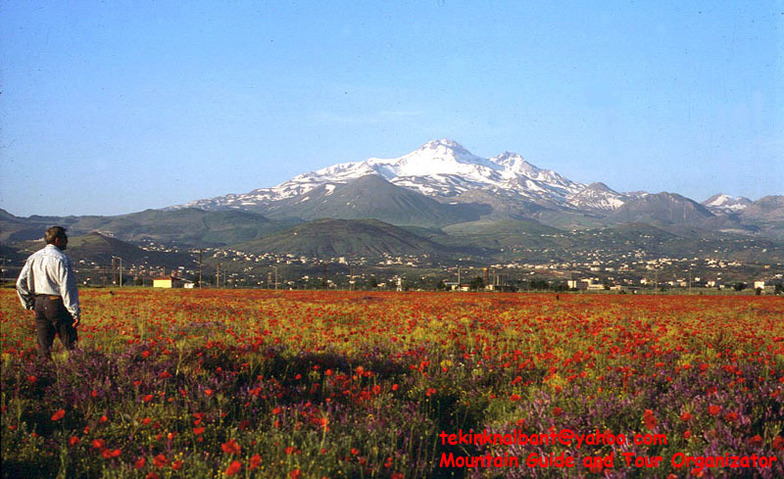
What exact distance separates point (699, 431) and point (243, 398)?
17.4 ft

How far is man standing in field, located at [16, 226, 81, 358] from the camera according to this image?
30.8ft

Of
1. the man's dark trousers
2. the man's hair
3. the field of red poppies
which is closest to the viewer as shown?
the field of red poppies

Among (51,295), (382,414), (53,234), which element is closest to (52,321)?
(51,295)

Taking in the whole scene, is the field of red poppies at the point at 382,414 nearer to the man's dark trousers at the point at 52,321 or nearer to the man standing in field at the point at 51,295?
the man's dark trousers at the point at 52,321

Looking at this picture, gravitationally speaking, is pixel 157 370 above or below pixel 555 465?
above

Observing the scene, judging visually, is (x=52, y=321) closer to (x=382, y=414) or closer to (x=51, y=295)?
(x=51, y=295)

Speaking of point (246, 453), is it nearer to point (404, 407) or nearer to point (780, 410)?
point (404, 407)

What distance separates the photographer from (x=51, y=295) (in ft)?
31.1

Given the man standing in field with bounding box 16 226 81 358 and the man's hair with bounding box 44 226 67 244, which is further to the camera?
the man's hair with bounding box 44 226 67 244

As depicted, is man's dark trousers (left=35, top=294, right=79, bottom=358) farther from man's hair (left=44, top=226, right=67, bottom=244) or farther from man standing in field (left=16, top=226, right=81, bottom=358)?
man's hair (left=44, top=226, right=67, bottom=244)

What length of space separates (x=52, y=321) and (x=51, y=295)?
1.34 feet

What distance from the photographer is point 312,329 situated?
15.1m

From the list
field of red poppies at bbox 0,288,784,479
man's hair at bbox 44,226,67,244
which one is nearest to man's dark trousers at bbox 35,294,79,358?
field of red poppies at bbox 0,288,784,479

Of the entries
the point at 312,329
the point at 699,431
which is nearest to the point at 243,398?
the point at 699,431
